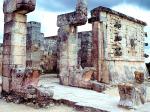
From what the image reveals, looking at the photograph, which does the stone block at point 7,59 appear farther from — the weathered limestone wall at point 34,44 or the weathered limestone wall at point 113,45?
the weathered limestone wall at point 34,44

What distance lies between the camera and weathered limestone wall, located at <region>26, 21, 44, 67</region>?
1497 cm

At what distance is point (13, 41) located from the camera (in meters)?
8.30

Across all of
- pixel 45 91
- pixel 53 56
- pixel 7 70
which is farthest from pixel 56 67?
pixel 45 91

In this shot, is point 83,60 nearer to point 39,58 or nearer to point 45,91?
point 39,58

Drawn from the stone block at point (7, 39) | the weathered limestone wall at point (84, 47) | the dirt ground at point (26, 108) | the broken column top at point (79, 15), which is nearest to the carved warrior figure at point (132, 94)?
the dirt ground at point (26, 108)

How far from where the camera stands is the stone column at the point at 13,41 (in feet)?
27.0

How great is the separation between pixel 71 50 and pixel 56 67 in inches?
235

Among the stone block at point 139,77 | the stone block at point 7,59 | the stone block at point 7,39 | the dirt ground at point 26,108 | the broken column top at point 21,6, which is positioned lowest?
the dirt ground at point 26,108

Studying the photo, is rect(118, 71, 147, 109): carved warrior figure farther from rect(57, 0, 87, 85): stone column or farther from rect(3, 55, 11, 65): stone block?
rect(57, 0, 87, 85): stone column

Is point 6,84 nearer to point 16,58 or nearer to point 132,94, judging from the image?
point 16,58

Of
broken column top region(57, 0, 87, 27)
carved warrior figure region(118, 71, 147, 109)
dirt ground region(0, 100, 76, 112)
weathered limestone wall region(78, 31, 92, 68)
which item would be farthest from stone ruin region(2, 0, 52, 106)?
weathered limestone wall region(78, 31, 92, 68)

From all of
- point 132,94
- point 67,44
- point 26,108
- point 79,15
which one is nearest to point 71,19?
point 79,15

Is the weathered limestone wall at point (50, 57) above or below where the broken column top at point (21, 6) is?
below

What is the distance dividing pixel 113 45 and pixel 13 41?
19.7 feet
